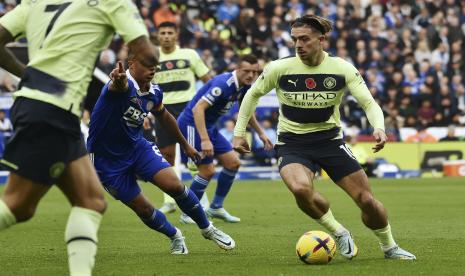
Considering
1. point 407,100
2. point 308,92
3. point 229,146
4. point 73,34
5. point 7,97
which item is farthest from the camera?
point 407,100

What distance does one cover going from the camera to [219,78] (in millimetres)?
14117

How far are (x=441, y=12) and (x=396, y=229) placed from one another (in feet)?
70.4

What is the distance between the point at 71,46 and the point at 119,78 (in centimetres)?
179

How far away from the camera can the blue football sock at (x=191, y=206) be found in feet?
33.4

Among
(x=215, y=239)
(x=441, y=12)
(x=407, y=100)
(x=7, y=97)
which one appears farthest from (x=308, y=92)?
(x=441, y=12)

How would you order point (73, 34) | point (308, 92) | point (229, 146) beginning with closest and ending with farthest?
point (73, 34)
point (308, 92)
point (229, 146)

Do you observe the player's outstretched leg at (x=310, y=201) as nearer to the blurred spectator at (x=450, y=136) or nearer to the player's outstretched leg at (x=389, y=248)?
the player's outstretched leg at (x=389, y=248)

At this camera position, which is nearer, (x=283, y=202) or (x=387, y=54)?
(x=283, y=202)

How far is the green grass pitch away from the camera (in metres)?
8.95

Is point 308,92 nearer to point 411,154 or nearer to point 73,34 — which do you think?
point 73,34

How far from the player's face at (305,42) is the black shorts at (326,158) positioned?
0.91m

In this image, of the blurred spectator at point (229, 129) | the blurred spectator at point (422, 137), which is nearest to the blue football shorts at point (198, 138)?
the blurred spectator at point (229, 129)

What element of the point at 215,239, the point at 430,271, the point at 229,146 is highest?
the point at 430,271

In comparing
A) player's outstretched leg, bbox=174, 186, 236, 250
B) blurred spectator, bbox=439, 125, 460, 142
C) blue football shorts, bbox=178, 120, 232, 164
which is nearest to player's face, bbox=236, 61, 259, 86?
blue football shorts, bbox=178, 120, 232, 164
